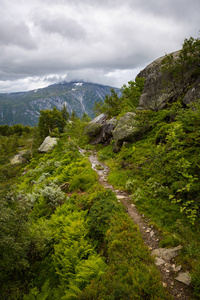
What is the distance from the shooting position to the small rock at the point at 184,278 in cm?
467

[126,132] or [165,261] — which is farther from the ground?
[126,132]

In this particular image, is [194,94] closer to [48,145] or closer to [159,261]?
[159,261]

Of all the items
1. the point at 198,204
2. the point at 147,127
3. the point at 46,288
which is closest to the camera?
the point at 46,288

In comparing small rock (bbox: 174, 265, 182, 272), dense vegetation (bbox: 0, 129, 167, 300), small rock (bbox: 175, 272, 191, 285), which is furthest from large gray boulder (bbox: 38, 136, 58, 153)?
small rock (bbox: 175, 272, 191, 285)

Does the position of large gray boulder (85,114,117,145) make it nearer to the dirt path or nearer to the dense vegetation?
the dense vegetation

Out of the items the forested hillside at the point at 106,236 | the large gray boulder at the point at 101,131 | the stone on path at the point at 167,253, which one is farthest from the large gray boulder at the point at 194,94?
the large gray boulder at the point at 101,131

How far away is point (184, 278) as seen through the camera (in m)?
4.79

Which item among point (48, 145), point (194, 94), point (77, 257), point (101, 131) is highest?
point (194, 94)

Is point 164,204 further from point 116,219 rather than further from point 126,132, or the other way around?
point 126,132

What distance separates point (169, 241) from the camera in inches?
249

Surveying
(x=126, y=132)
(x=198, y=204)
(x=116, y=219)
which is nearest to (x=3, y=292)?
(x=116, y=219)

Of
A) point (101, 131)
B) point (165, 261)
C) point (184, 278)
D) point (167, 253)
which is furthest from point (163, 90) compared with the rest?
point (184, 278)

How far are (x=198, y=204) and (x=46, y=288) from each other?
754 centimetres

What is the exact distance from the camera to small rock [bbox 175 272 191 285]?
15.3ft
